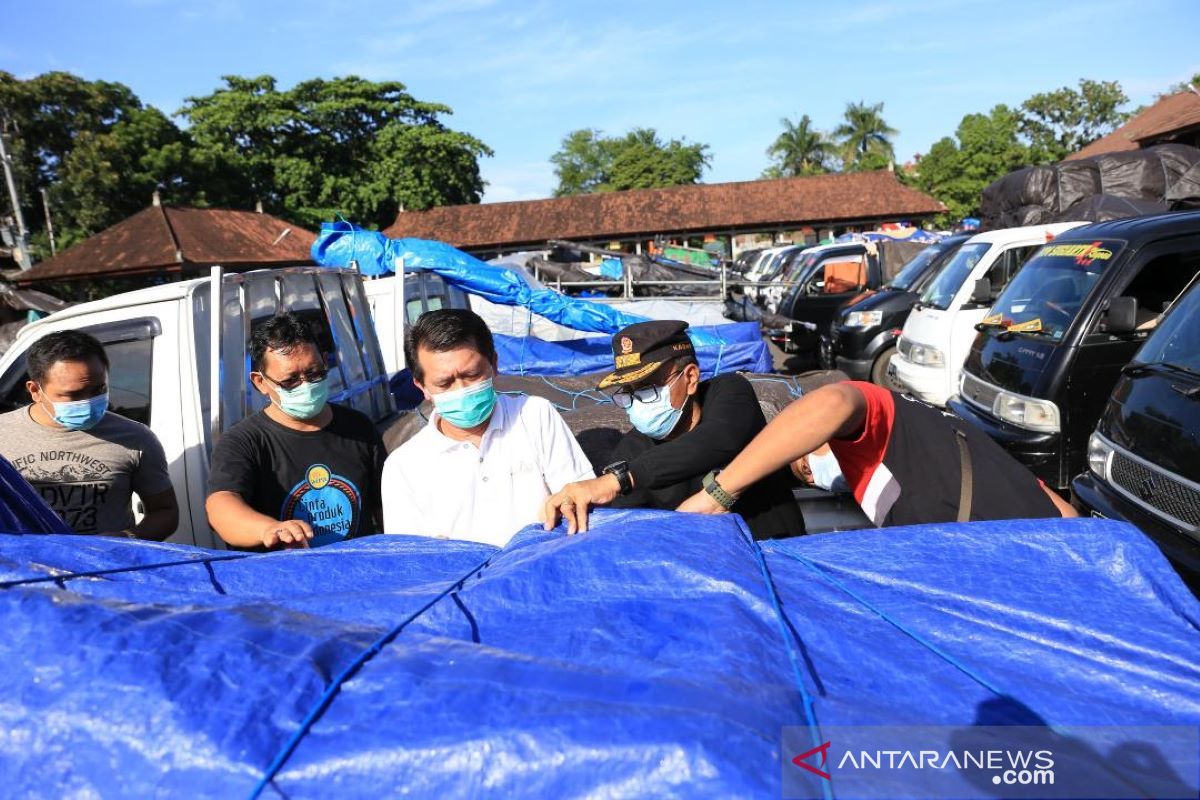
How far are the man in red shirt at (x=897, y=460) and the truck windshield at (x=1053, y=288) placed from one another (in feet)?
14.6

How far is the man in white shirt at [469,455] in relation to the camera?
2750 millimetres

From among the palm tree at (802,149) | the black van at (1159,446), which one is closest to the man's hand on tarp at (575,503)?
the black van at (1159,446)

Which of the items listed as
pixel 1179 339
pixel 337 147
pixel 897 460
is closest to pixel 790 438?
pixel 897 460

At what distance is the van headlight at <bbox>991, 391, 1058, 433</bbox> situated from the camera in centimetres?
596

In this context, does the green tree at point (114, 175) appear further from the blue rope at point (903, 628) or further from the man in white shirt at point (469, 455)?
the blue rope at point (903, 628)

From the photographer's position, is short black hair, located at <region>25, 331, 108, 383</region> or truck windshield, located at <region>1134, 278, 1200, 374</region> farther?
truck windshield, located at <region>1134, 278, 1200, 374</region>

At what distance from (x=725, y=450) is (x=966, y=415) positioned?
5.14m

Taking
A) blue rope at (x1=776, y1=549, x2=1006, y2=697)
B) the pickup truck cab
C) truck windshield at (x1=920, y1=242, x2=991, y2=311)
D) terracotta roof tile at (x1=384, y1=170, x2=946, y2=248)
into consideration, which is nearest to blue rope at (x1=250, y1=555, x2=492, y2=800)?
blue rope at (x1=776, y1=549, x2=1006, y2=697)

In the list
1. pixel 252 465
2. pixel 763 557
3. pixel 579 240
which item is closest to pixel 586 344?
pixel 252 465

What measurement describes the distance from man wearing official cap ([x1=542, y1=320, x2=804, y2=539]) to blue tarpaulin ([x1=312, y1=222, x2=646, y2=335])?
5.52 m

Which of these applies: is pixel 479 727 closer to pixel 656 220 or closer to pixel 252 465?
pixel 252 465

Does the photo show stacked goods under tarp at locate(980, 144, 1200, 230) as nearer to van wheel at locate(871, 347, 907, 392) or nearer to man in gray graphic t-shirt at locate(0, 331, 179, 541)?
van wheel at locate(871, 347, 907, 392)

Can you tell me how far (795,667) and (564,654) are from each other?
420 mm

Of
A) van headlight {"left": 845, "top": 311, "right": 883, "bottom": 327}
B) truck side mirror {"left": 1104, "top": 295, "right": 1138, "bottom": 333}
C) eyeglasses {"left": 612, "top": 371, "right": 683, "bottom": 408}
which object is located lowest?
van headlight {"left": 845, "top": 311, "right": 883, "bottom": 327}
